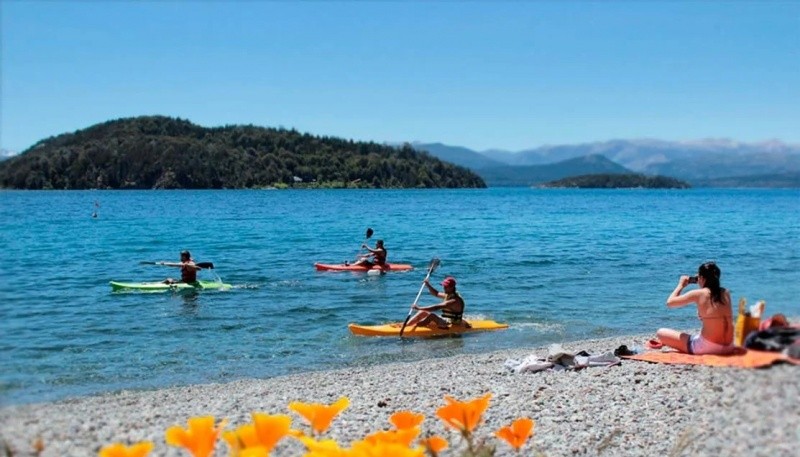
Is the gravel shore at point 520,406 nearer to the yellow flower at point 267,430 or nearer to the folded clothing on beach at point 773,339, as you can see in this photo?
the folded clothing on beach at point 773,339

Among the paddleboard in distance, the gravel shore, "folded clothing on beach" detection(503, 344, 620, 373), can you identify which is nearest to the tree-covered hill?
the paddleboard in distance

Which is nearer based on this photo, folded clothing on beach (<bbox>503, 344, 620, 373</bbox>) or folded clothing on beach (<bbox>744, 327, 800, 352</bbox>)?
folded clothing on beach (<bbox>744, 327, 800, 352</bbox>)

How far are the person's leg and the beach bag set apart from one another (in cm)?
650

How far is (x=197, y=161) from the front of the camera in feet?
550

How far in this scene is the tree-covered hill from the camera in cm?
13938

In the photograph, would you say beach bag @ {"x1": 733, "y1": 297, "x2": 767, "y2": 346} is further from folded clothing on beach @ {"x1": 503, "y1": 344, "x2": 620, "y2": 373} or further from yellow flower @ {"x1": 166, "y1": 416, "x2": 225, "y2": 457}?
folded clothing on beach @ {"x1": 503, "y1": 344, "x2": 620, "y2": 373}

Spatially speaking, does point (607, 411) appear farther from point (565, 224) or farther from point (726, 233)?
point (565, 224)

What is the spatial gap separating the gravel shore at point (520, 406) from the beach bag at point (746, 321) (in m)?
0.16

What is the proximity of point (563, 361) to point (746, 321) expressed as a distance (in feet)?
28.1

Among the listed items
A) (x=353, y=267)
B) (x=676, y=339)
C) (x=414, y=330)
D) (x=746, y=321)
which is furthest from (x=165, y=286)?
(x=746, y=321)

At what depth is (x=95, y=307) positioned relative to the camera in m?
21.2

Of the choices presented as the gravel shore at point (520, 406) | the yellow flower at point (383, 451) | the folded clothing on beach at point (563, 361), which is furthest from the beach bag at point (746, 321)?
the folded clothing on beach at point (563, 361)

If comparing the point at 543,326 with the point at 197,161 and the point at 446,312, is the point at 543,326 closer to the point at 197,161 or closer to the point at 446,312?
the point at 446,312

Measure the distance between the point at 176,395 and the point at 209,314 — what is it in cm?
889
